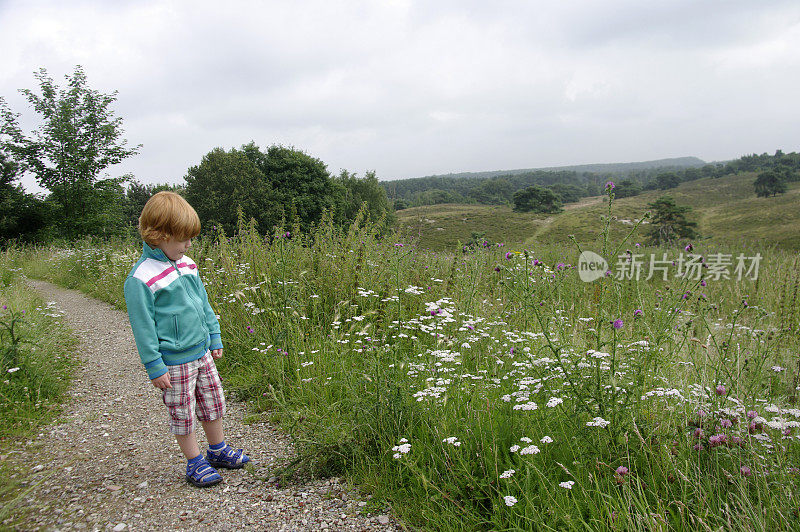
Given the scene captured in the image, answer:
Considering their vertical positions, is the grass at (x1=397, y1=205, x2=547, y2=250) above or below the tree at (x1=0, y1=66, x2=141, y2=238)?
below

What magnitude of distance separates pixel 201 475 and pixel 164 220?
1649mm

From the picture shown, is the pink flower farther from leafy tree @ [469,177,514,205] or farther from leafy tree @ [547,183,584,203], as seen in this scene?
leafy tree @ [469,177,514,205]

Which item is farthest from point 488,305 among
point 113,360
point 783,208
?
point 783,208

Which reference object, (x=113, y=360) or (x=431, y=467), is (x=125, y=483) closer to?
(x=431, y=467)

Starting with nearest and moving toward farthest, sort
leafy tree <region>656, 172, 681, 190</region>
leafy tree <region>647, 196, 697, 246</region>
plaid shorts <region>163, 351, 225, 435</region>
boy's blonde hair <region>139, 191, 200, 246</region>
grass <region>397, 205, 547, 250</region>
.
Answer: boy's blonde hair <region>139, 191, 200, 246</region>
plaid shorts <region>163, 351, 225, 435</region>
leafy tree <region>647, 196, 697, 246</region>
grass <region>397, 205, 547, 250</region>
leafy tree <region>656, 172, 681, 190</region>

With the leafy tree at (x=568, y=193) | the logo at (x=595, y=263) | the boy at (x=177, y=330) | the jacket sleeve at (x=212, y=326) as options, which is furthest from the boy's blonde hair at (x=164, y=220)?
the leafy tree at (x=568, y=193)

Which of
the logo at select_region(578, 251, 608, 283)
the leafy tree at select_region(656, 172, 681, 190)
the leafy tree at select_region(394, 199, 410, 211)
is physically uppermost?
the leafy tree at select_region(656, 172, 681, 190)

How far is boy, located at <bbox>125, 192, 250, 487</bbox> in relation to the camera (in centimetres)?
260

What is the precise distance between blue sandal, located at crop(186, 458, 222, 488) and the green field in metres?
29.8

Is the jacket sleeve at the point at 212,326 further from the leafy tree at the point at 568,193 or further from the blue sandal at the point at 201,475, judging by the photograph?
the leafy tree at the point at 568,193

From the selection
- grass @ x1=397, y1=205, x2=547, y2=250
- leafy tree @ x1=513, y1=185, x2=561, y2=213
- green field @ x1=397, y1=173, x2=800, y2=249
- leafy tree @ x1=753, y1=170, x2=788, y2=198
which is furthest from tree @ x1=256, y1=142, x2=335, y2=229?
leafy tree @ x1=753, y1=170, x2=788, y2=198

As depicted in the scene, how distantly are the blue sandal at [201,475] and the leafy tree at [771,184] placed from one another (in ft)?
257

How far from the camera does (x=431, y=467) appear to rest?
8.09ft

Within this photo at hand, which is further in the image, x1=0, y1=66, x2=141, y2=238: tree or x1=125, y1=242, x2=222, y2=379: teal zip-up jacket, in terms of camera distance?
x1=0, y1=66, x2=141, y2=238: tree
